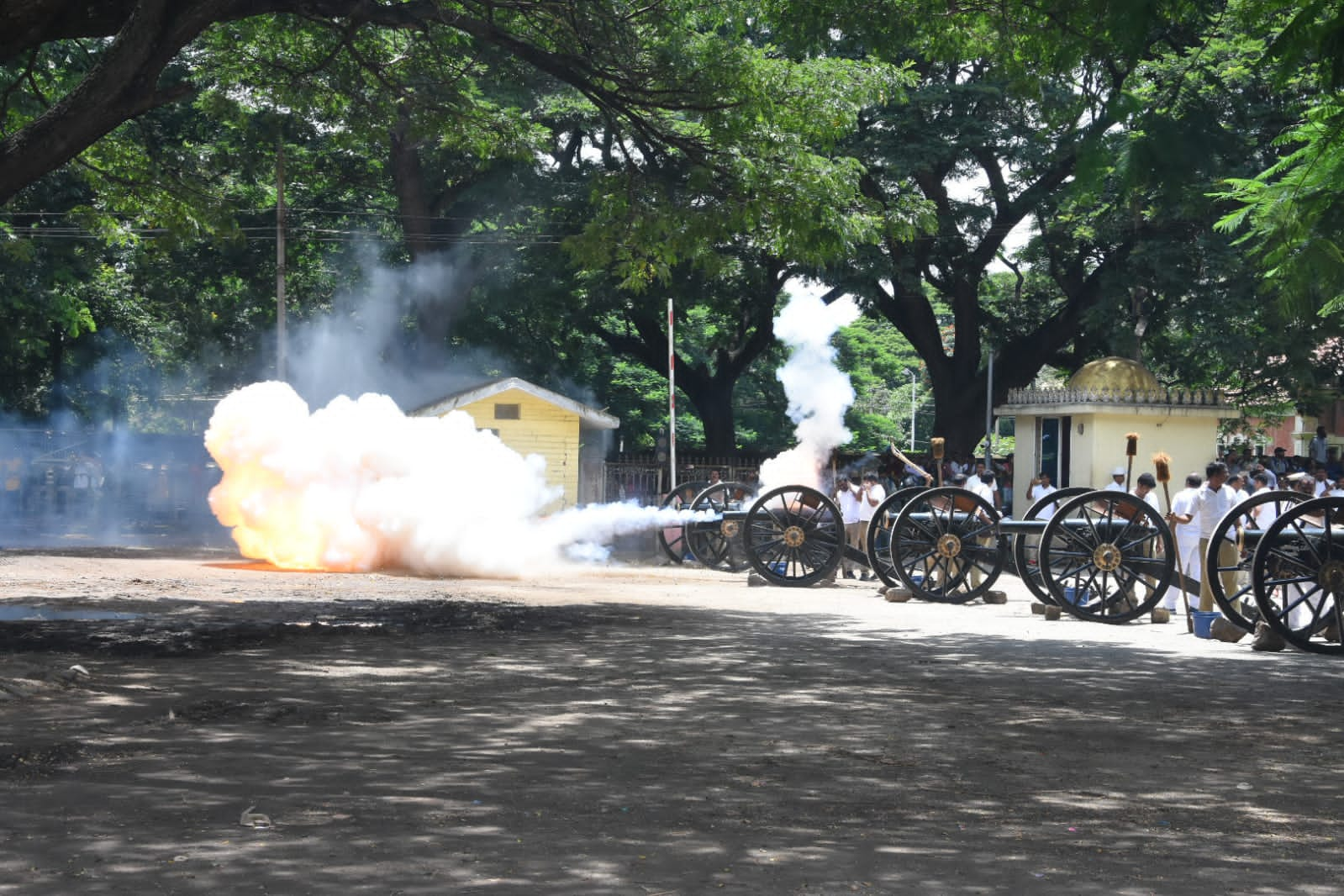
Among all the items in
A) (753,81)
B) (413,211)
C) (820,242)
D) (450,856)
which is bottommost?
(450,856)

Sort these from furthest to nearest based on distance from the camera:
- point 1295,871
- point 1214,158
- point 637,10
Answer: point 637,10
point 1214,158
point 1295,871

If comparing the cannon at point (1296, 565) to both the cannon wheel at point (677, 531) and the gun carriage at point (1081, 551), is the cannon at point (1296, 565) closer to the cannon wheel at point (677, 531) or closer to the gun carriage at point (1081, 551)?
the gun carriage at point (1081, 551)

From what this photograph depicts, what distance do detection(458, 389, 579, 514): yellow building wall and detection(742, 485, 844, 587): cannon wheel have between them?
8.99 meters

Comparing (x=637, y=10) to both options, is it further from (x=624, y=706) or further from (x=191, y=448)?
(x=191, y=448)

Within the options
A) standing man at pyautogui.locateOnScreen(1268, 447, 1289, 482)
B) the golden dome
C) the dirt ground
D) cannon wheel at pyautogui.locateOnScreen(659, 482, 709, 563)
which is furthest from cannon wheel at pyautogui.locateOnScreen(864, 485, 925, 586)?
standing man at pyautogui.locateOnScreen(1268, 447, 1289, 482)

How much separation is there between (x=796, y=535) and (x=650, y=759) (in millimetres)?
11758

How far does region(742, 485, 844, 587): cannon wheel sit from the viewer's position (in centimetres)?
1864

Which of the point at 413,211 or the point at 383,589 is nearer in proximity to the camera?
the point at 383,589

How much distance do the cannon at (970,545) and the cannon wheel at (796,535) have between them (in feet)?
0.05

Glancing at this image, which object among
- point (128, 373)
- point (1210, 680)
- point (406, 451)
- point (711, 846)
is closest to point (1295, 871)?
point (711, 846)

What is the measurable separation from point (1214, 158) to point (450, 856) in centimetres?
428

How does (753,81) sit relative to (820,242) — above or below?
above

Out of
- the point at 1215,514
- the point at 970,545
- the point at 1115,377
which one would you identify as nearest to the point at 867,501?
the point at 970,545

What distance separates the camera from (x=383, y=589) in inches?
671
